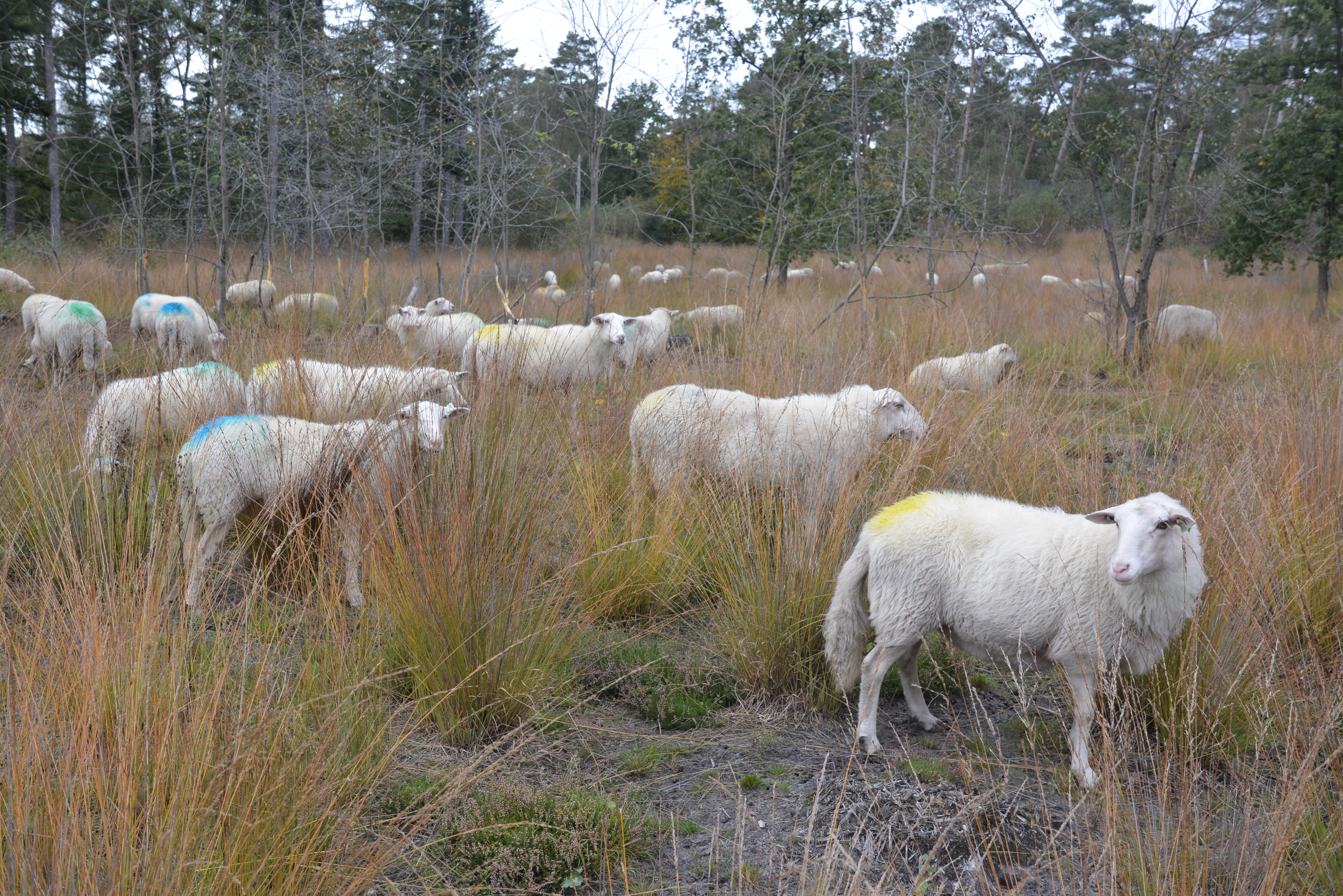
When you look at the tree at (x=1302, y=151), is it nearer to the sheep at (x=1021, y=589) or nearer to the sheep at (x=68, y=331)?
the sheep at (x=1021, y=589)

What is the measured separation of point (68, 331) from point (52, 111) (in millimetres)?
14964

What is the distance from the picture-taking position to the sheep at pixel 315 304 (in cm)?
1102

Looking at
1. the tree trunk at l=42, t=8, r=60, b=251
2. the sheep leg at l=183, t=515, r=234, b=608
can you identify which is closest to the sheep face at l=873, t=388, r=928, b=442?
the sheep leg at l=183, t=515, r=234, b=608

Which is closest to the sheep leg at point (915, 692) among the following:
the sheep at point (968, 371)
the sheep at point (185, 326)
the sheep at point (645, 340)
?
the sheep at point (968, 371)

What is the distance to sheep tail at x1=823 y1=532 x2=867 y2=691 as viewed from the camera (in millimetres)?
3338

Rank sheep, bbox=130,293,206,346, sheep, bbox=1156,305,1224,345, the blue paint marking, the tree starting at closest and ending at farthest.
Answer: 1. the blue paint marking
2. sheep, bbox=130,293,206,346
3. sheep, bbox=1156,305,1224,345
4. the tree

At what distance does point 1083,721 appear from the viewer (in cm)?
303

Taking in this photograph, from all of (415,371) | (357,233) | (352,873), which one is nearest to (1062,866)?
(352,873)

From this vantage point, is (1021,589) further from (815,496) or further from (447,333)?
(447,333)

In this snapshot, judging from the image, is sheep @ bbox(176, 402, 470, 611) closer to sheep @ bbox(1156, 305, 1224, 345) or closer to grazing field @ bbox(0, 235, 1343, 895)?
grazing field @ bbox(0, 235, 1343, 895)

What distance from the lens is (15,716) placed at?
206 centimetres

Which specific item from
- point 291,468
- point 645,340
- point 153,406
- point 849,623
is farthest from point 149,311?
point 849,623

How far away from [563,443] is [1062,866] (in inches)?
114

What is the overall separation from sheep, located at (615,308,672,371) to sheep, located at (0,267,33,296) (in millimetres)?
9499
